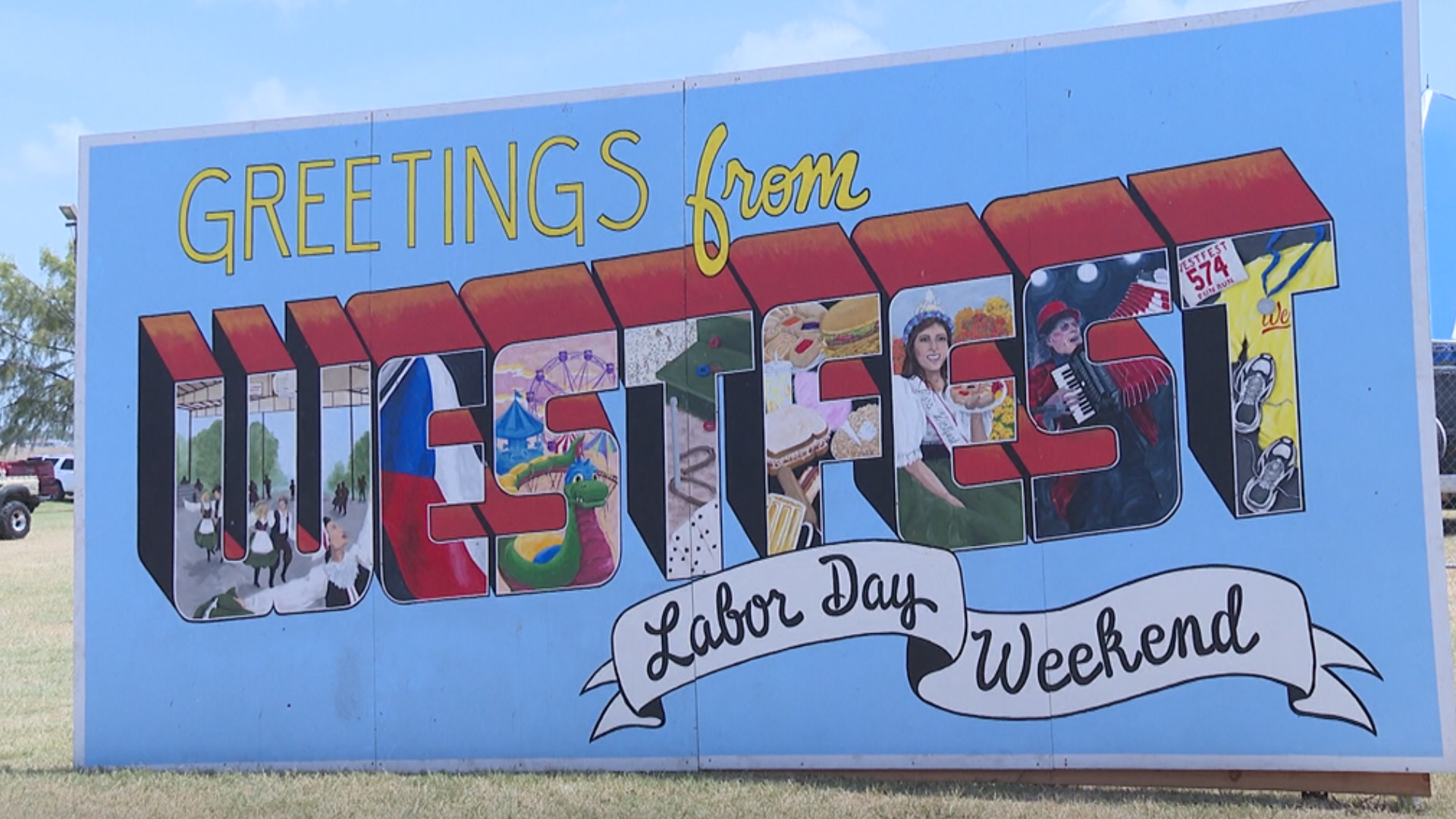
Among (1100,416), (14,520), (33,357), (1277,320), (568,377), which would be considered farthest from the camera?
(33,357)

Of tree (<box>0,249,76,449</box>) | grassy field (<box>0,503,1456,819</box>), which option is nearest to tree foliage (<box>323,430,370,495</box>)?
grassy field (<box>0,503,1456,819</box>)

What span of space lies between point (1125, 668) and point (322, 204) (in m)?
4.13

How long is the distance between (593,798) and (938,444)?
206 cm

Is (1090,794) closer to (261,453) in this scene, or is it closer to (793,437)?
(793,437)

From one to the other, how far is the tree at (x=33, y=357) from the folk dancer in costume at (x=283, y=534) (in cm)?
4945

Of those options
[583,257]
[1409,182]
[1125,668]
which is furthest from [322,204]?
[1409,182]

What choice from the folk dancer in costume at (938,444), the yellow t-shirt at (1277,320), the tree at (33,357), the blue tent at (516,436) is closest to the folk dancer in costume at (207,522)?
the blue tent at (516,436)

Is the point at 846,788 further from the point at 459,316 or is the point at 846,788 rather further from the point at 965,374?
the point at 459,316

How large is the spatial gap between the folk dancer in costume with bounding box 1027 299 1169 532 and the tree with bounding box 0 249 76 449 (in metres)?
51.6

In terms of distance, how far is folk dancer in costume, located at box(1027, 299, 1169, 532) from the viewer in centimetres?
552

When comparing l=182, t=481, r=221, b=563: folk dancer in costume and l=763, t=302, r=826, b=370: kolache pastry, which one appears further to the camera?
l=182, t=481, r=221, b=563: folk dancer in costume

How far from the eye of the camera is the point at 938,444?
5688 mm

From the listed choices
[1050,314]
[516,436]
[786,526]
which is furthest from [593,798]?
[1050,314]

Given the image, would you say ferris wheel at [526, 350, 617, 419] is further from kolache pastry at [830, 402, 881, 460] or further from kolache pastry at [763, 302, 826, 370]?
kolache pastry at [830, 402, 881, 460]
